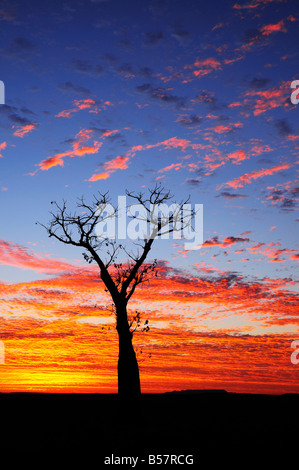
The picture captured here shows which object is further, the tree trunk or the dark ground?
the tree trunk

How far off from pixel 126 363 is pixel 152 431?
2.88 meters

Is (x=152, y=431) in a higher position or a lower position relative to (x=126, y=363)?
lower

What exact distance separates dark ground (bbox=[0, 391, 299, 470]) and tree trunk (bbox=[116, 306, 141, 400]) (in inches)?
19.6

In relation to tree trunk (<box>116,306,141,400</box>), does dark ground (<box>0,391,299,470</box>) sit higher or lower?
lower

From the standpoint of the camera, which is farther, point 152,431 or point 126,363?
point 126,363

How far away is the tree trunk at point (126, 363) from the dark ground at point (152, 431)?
499 mm

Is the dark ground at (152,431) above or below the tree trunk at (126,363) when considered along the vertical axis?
below

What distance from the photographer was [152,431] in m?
14.9

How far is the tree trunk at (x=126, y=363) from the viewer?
17.0 m

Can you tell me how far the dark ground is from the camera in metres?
11.7

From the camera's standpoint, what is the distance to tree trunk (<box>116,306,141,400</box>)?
16969 millimetres
